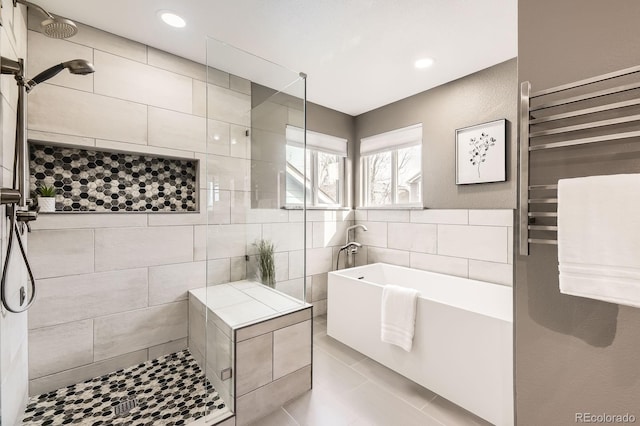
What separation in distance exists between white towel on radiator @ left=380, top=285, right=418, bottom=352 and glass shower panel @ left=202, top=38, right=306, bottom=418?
0.73m

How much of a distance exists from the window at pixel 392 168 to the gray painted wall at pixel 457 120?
126 millimetres

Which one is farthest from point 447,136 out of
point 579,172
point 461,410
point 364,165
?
point 461,410

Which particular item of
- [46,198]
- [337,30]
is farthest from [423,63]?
[46,198]

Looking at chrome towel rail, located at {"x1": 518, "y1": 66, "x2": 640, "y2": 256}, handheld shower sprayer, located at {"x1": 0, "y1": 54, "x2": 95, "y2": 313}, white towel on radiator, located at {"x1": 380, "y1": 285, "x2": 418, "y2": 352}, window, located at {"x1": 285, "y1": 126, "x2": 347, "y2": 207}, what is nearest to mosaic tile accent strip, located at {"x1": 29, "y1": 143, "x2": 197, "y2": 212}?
handheld shower sprayer, located at {"x1": 0, "y1": 54, "x2": 95, "y2": 313}

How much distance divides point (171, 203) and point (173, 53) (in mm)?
1334

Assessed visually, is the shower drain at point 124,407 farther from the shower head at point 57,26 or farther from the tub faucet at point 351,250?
the tub faucet at point 351,250

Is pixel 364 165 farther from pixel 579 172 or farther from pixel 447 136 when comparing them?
pixel 579 172

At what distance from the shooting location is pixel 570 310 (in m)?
Answer: 0.95

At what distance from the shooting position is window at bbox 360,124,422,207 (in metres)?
3.21

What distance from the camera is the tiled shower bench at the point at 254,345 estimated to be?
169cm

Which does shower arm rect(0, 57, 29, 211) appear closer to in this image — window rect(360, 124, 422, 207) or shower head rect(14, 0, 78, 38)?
shower head rect(14, 0, 78, 38)

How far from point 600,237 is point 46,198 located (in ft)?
9.57

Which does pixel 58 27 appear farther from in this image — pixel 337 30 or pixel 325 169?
Answer: pixel 325 169

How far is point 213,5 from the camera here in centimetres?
176
